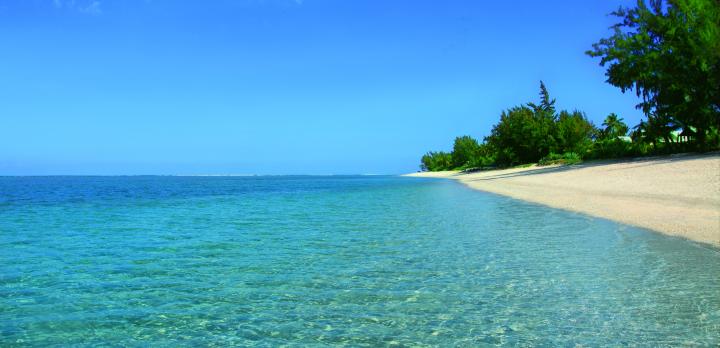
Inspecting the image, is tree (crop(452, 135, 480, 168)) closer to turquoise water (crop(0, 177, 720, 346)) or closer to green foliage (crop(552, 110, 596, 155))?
green foliage (crop(552, 110, 596, 155))

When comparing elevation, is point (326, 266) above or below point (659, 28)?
below

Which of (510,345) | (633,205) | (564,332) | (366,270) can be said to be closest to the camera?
(510,345)

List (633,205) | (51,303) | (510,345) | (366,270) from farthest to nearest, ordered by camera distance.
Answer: (633,205), (366,270), (51,303), (510,345)

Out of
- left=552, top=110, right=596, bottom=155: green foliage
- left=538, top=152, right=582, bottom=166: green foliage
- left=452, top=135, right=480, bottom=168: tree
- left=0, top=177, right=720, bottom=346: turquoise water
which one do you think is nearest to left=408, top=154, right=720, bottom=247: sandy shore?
left=0, top=177, right=720, bottom=346: turquoise water

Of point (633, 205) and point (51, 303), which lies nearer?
point (51, 303)

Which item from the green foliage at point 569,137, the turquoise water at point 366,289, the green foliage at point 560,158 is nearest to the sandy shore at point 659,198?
the turquoise water at point 366,289

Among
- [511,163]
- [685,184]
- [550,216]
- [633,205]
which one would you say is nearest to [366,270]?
[550,216]

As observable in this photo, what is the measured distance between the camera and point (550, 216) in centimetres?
1766

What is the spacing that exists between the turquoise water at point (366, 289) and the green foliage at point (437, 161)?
129653mm

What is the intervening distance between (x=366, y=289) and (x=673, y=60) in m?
40.9

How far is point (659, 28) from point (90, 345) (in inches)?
1821

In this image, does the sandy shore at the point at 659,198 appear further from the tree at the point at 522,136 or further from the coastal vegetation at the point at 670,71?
the tree at the point at 522,136

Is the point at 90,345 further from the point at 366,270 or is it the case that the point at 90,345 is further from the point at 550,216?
the point at 550,216

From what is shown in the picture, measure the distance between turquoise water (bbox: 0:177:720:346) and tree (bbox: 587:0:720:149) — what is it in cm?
3111
